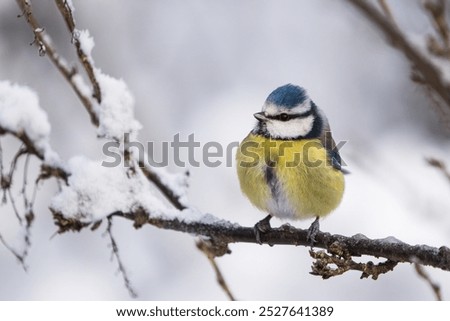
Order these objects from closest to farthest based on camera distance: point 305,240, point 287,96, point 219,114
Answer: point 305,240
point 287,96
point 219,114

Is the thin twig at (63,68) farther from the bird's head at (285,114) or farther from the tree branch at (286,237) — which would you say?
the bird's head at (285,114)

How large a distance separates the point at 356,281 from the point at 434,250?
9.07 feet

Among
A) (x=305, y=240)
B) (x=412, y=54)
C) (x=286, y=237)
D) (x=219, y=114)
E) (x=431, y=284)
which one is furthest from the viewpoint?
(x=219, y=114)

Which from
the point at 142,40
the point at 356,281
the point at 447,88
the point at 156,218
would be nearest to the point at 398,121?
the point at 356,281

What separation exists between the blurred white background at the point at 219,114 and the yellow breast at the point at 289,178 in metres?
0.83

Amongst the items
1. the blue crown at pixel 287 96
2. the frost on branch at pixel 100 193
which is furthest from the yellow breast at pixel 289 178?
the frost on branch at pixel 100 193

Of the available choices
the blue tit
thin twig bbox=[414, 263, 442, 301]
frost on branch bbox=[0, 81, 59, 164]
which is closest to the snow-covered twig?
thin twig bbox=[414, 263, 442, 301]

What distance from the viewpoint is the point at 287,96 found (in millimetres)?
2748

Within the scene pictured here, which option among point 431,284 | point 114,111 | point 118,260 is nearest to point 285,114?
point 114,111

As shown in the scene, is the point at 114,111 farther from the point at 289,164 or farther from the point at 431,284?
the point at 431,284

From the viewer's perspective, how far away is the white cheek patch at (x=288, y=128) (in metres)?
2.74

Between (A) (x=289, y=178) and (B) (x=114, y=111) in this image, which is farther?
(A) (x=289, y=178)

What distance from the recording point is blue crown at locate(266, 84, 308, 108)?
2.73m

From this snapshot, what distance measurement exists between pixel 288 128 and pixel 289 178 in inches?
10.1
